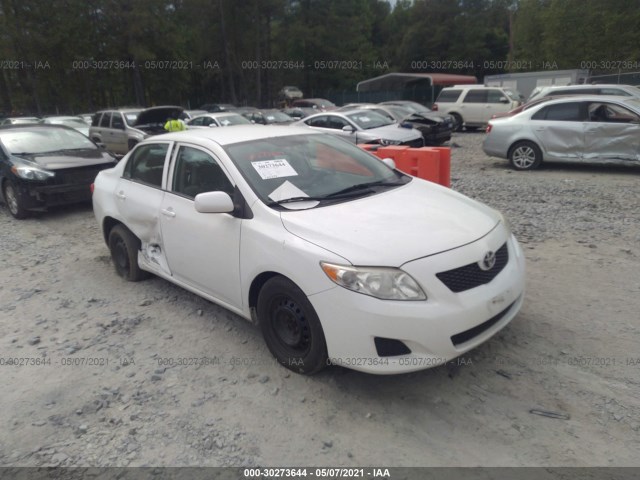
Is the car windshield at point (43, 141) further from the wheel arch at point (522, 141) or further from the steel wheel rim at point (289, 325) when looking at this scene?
the wheel arch at point (522, 141)

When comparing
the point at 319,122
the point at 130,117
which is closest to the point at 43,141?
the point at 130,117

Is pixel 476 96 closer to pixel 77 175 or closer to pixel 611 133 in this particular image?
pixel 611 133

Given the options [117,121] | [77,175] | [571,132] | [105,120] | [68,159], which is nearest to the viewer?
[77,175]

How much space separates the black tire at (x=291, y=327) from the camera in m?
3.02

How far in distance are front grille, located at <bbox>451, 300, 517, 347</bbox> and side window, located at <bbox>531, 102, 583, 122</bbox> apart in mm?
8257

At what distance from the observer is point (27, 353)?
393cm

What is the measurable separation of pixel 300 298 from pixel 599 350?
88.7 inches

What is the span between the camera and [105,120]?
50.9 feet

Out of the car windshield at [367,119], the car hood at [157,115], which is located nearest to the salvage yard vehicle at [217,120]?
the car hood at [157,115]

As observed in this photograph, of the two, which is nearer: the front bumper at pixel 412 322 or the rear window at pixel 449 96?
the front bumper at pixel 412 322

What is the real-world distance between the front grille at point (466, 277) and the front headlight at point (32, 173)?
7.41m

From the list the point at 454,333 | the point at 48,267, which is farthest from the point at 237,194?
the point at 48,267

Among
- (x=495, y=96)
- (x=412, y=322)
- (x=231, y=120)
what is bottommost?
(x=412, y=322)

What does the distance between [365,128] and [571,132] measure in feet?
15.4
